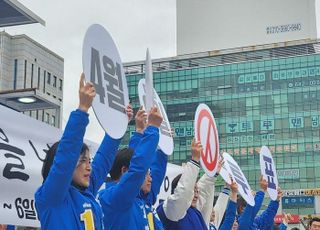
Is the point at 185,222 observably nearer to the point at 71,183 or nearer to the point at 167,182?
the point at 71,183

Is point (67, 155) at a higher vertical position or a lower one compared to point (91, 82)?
lower

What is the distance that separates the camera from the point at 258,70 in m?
66.8

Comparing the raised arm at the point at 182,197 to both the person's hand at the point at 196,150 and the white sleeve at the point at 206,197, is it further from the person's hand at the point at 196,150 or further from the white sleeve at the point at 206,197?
the white sleeve at the point at 206,197

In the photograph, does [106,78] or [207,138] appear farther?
[207,138]

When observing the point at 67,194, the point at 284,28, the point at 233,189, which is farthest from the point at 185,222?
the point at 284,28

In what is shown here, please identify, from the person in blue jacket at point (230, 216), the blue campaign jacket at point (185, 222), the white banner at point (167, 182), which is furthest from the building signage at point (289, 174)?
the blue campaign jacket at point (185, 222)

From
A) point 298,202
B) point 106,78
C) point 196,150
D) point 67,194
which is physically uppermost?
point 106,78

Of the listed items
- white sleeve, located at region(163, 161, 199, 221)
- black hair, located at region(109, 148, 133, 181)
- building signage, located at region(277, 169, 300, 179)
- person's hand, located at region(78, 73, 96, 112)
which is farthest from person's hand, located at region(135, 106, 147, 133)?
building signage, located at region(277, 169, 300, 179)

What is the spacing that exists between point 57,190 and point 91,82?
620mm

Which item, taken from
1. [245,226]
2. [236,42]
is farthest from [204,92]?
[245,226]

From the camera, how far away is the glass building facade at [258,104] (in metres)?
63.1

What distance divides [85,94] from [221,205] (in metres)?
3.55

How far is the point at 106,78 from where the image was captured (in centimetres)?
347

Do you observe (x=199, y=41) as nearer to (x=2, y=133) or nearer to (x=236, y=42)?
(x=236, y=42)
